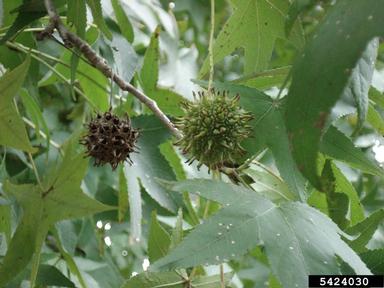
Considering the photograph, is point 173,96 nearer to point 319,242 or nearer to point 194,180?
point 194,180

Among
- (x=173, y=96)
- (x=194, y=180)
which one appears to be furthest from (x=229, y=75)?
(x=194, y=180)

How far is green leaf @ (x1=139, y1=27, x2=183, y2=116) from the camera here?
1.50 meters

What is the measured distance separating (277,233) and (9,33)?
55 centimetres

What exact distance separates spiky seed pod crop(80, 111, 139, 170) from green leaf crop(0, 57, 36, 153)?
4.8 inches

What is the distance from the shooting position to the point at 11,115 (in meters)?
1.12

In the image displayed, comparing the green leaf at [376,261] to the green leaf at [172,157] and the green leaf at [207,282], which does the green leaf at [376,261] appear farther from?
the green leaf at [172,157]

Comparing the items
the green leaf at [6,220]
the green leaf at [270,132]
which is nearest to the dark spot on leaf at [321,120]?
the green leaf at [270,132]

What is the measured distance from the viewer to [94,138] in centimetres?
123

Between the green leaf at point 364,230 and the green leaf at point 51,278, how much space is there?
55 cm

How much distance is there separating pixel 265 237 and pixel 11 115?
0.44 meters

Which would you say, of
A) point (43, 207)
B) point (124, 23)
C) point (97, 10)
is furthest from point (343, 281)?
point (124, 23)

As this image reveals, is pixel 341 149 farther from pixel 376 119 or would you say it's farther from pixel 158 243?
pixel 158 243

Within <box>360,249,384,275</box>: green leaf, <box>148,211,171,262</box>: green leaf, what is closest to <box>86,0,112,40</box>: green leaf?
<box>148,211,171,262</box>: green leaf

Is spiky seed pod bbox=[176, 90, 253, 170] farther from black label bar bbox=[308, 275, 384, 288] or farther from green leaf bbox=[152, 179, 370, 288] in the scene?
black label bar bbox=[308, 275, 384, 288]
